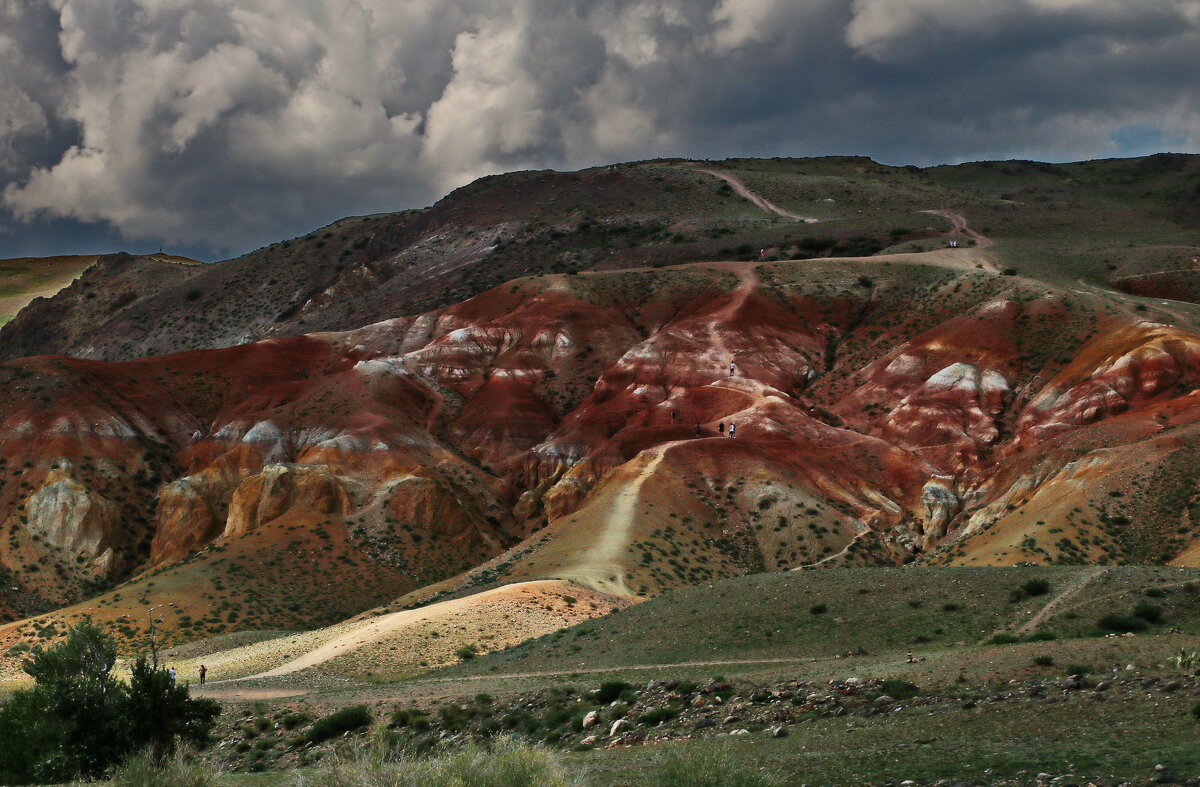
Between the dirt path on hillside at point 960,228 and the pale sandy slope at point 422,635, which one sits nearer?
the pale sandy slope at point 422,635

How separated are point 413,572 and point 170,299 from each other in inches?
4603

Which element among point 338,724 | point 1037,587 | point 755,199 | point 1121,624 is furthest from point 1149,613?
point 755,199

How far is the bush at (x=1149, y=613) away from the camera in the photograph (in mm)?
34344

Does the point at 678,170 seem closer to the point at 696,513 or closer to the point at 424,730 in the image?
the point at 696,513

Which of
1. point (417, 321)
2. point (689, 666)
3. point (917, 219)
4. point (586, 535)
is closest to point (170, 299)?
point (417, 321)

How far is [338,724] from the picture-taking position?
1302 inches

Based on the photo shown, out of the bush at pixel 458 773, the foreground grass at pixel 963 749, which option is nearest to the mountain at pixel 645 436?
the foreground grass at pixel 963 749

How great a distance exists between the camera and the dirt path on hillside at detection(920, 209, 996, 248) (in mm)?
127562

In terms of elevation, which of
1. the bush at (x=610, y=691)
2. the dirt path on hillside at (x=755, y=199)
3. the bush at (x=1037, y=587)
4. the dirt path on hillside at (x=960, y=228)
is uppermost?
the dirt path on hillside at (x=755, y=199)

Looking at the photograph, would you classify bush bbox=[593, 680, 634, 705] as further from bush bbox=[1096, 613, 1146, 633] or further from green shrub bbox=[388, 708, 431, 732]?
bush bbox=[1096, 613, 1146, 633]

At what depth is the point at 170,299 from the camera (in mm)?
180000

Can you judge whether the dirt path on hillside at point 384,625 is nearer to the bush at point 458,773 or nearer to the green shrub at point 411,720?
the green shrub at point 411,720

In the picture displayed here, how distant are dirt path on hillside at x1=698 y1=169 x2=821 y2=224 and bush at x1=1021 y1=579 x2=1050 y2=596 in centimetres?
10980

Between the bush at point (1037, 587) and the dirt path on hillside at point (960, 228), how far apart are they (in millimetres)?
87932
